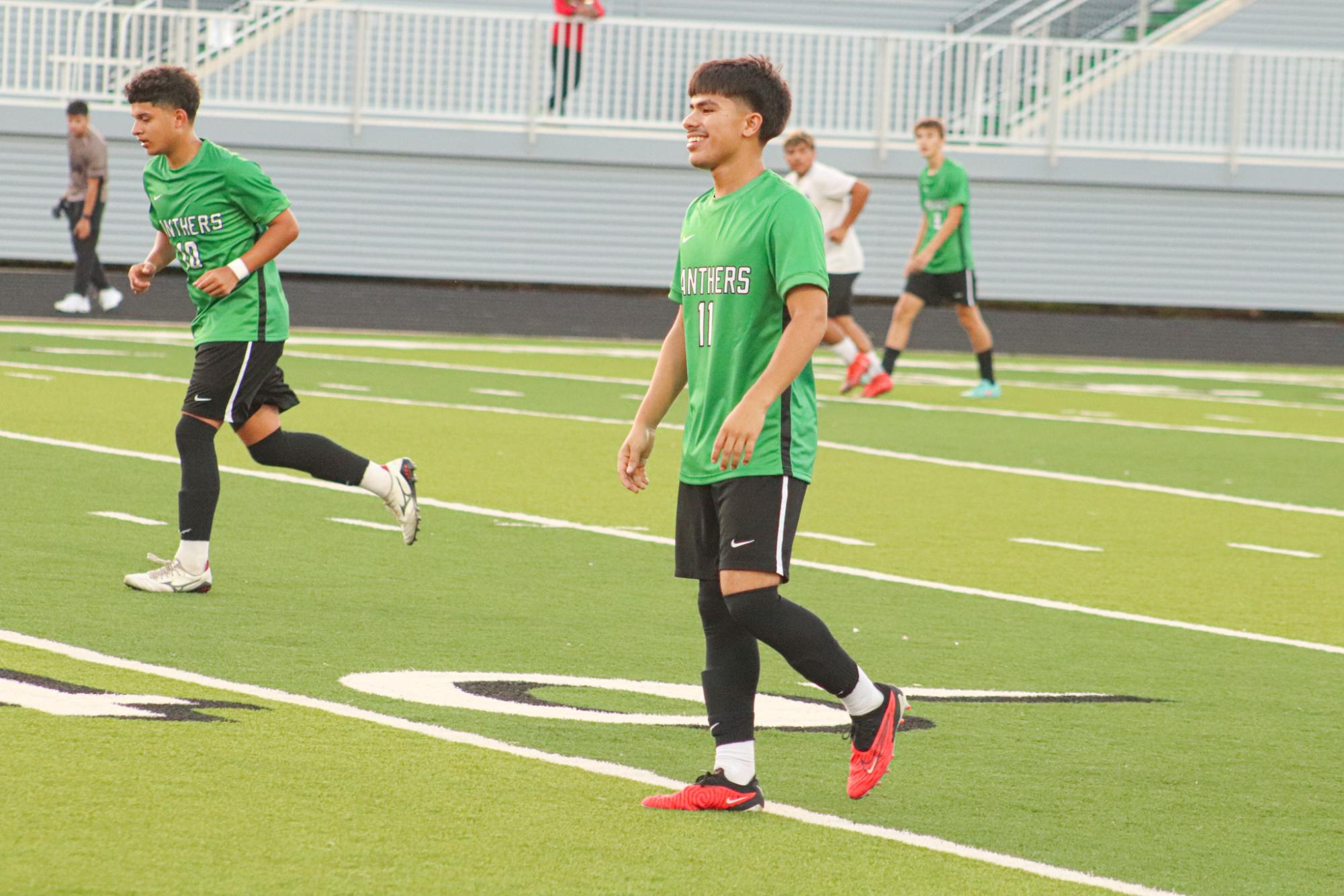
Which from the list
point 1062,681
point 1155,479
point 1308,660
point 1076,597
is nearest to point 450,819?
point 1062,681

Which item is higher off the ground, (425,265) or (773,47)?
(773,47)

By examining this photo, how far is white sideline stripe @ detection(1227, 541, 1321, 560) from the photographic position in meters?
10.5

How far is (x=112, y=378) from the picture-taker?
16.3 meters

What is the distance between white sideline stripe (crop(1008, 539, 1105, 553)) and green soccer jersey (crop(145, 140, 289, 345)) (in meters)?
4.06

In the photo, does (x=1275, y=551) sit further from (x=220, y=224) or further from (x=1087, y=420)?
(x=1087, y=420)

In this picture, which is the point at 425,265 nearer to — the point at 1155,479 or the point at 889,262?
the point at 889,262

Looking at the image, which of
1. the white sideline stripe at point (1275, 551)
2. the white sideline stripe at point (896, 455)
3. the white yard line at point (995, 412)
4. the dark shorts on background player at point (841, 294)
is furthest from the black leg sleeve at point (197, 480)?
the dark shorts on background player at point (841, 294)

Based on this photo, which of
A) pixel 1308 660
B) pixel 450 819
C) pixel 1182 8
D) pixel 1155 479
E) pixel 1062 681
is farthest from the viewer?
pixel 1182 8

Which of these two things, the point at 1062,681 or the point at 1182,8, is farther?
the point at 1182,8

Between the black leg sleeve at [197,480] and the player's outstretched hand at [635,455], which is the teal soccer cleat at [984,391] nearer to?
the black leg sleeve at [197,480]

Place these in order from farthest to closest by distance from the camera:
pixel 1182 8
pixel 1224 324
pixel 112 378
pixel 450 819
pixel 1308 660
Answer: pixel 1182 8 → pixel 1224 324 → pixel 112 378 → pixel 1308 660 → pixel 450 819

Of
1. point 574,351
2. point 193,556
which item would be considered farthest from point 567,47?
point 193,556

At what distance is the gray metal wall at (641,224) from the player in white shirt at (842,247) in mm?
9432

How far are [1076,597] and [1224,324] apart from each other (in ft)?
66.8
